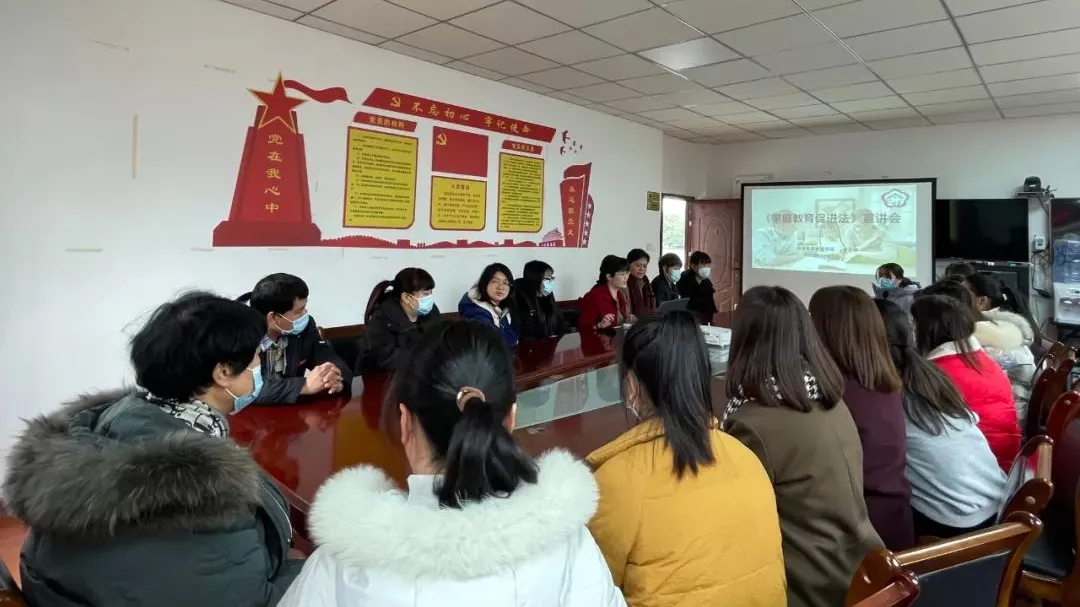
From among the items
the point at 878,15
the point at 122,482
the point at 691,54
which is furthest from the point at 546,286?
the point at 122,482

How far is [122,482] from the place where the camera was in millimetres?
906

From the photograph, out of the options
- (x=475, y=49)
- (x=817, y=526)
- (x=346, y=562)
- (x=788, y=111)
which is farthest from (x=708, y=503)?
(x=788, y=111)

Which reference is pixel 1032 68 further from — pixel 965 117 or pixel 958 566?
pixel 958 566

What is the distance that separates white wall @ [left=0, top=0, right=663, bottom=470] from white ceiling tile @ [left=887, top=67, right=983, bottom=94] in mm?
A: 3785

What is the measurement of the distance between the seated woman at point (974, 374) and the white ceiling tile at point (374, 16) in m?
2.91

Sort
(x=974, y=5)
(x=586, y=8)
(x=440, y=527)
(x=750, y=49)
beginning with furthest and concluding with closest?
(x=750, y=49) → (x=586, y=8) → (x=974, y=5) → (x=440, y=527)

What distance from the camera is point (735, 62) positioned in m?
4.17

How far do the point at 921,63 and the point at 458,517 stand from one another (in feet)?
15.5

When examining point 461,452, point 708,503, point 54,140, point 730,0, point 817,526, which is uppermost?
point 730,0

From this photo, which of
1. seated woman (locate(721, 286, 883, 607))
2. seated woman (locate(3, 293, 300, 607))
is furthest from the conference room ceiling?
seated woman (locate(3, 293, 300, 607))

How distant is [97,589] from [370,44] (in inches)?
144

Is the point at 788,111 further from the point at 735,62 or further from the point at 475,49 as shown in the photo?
the point at 475,49

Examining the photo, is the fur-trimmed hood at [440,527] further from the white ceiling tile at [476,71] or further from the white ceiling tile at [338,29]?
the white ceiling tile at [476,71]

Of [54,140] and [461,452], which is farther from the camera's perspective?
[54,140]
